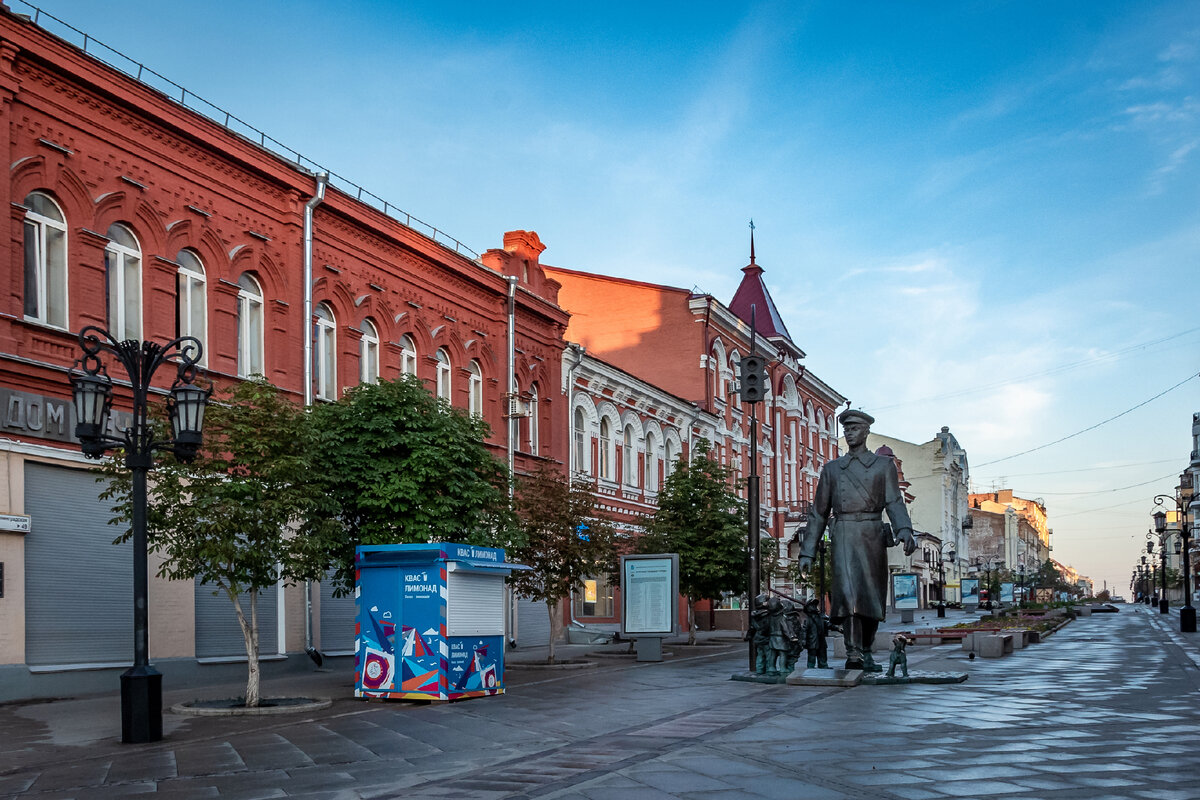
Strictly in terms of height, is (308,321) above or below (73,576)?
above

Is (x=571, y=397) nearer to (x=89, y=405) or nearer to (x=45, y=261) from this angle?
(x=45, y=261)

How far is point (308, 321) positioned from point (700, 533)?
13.2m

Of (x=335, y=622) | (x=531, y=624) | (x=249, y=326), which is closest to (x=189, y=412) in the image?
(x=249, y=326)

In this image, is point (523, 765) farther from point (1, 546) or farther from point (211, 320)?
point (211, 320)

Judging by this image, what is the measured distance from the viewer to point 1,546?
52.6 ft

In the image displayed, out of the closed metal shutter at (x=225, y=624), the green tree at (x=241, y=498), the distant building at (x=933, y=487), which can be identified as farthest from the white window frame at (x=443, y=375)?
the distant building at (x=933, y=487)

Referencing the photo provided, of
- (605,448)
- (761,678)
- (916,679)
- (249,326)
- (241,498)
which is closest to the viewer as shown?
(241,498)

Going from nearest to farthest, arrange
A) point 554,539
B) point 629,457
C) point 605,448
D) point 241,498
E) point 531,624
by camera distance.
→ point 241,498 → point 554,539 → point 531,624 → point 605,448 → point 629,457

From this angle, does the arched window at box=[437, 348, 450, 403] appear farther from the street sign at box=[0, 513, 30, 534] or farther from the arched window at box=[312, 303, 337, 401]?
the street sign at box=[0, 513, 30, 534]

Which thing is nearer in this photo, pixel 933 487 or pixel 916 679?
pixel 916 679

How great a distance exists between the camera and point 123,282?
1891 cm

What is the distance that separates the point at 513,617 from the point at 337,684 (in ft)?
38.1

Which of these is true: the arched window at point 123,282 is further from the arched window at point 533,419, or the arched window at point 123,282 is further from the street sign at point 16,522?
the arched window at point 533,419

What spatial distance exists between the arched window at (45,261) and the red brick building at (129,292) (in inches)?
0.9
